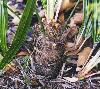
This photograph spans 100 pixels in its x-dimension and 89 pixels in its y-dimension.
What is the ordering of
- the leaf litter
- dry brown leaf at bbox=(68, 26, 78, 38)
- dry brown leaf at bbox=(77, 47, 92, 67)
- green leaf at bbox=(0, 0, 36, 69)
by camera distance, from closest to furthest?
1. green leaf at bbox=(0, 0, 36, 69)
2. the leaf litter
3. dry brown leaf at bbox=(77, 47, 92, 67)
4. dry brown leaf at bbox=(68, 26, 78, 38)

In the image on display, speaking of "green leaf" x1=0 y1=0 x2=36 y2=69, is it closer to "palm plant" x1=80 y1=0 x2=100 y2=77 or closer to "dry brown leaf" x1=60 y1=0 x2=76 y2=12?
"palm plant" x1=80 y1=0 x2=100 y2=77

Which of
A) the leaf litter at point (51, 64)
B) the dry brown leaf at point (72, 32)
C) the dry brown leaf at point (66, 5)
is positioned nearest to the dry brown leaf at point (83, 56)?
the leaf litter at point (51, 64)

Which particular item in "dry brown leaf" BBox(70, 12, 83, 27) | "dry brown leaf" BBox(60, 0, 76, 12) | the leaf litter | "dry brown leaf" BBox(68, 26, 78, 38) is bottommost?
the leaf litter

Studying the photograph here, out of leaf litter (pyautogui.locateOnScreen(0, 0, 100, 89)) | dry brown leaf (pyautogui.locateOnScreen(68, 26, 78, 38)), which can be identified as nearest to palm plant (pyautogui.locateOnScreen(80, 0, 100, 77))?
leaf litter (pyautogui.locateOnScreen(0, 0, 100, 89))

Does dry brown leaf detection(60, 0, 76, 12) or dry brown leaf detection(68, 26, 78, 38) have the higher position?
dry brown leaf detection(60, 0, 76, 12)

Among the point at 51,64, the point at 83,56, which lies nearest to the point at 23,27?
the point at 51,64

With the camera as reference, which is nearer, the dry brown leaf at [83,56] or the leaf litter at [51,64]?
the leaf litter at [51,64]

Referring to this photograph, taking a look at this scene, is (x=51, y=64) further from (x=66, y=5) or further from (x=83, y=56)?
(x=66, y=5)

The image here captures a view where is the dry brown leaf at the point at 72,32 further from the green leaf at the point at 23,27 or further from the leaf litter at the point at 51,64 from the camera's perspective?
the green leaf at the point at 23,27

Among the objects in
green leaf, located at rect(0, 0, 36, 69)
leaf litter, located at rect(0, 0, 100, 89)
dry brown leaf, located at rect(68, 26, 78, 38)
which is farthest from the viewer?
dry brown leaf, located at rect(68, 26, 78, 38)
